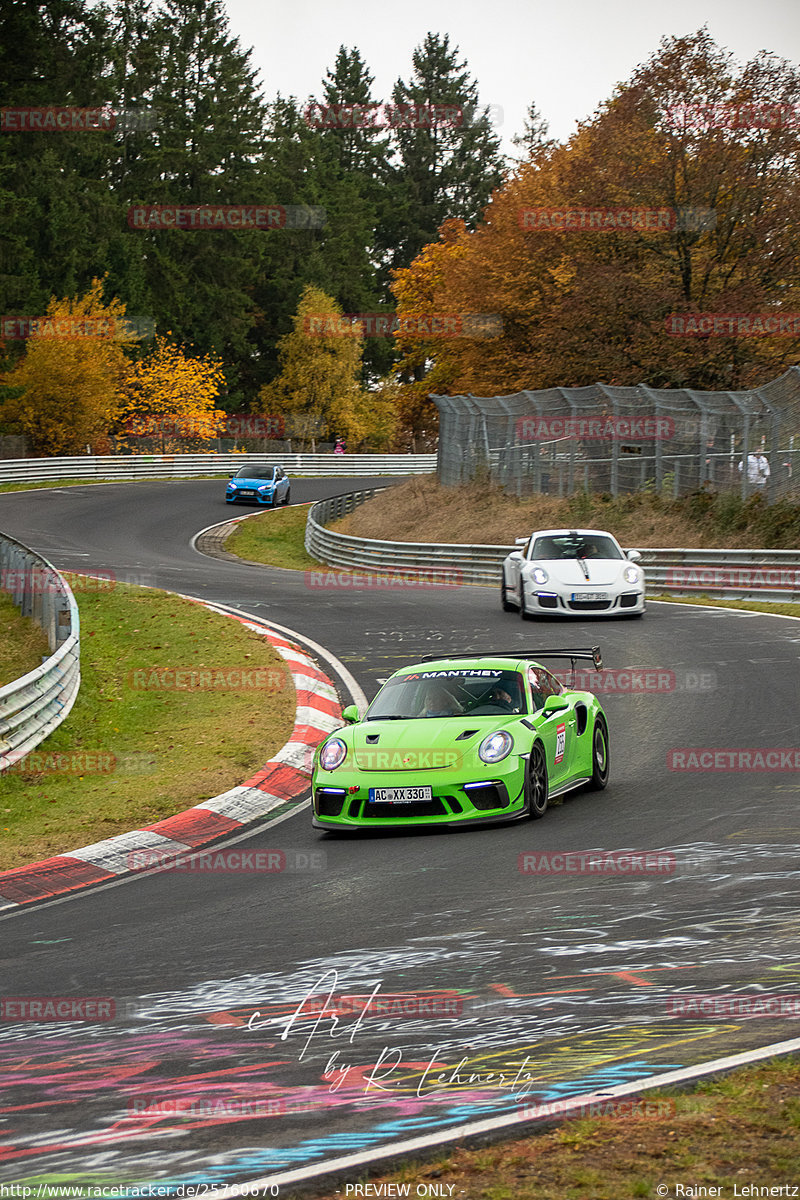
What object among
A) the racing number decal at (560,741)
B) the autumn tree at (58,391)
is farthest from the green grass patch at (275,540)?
the racing number decal at (560,741)

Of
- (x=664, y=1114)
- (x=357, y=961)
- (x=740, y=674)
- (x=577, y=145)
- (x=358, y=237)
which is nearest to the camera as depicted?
(x=664, y=1114)

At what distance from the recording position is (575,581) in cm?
2259

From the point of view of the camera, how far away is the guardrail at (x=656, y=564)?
1027 inches

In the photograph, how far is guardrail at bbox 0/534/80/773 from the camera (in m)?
13.3

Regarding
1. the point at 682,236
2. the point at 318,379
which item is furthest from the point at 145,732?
the point at 318,379

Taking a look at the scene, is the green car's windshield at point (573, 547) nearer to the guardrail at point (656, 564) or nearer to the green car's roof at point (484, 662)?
the guardrail at point (656, 564)

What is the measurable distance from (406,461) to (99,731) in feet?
207

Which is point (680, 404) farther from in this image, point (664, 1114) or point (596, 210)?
point (664, 1114)

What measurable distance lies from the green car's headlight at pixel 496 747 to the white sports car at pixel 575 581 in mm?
12288

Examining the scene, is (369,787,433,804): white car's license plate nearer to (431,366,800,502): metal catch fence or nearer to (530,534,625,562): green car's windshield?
(530,534,625,562): green car's windshield

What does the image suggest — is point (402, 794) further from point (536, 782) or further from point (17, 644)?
point (17, 644)

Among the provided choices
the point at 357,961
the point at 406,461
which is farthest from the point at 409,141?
the point at 357,961

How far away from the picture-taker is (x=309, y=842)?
1034 centimetres

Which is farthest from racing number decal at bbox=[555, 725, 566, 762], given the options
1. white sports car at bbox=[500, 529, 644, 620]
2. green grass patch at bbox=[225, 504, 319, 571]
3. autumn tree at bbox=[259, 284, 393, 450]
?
autumn tree at bbox=[259, 284, 393, 450]
